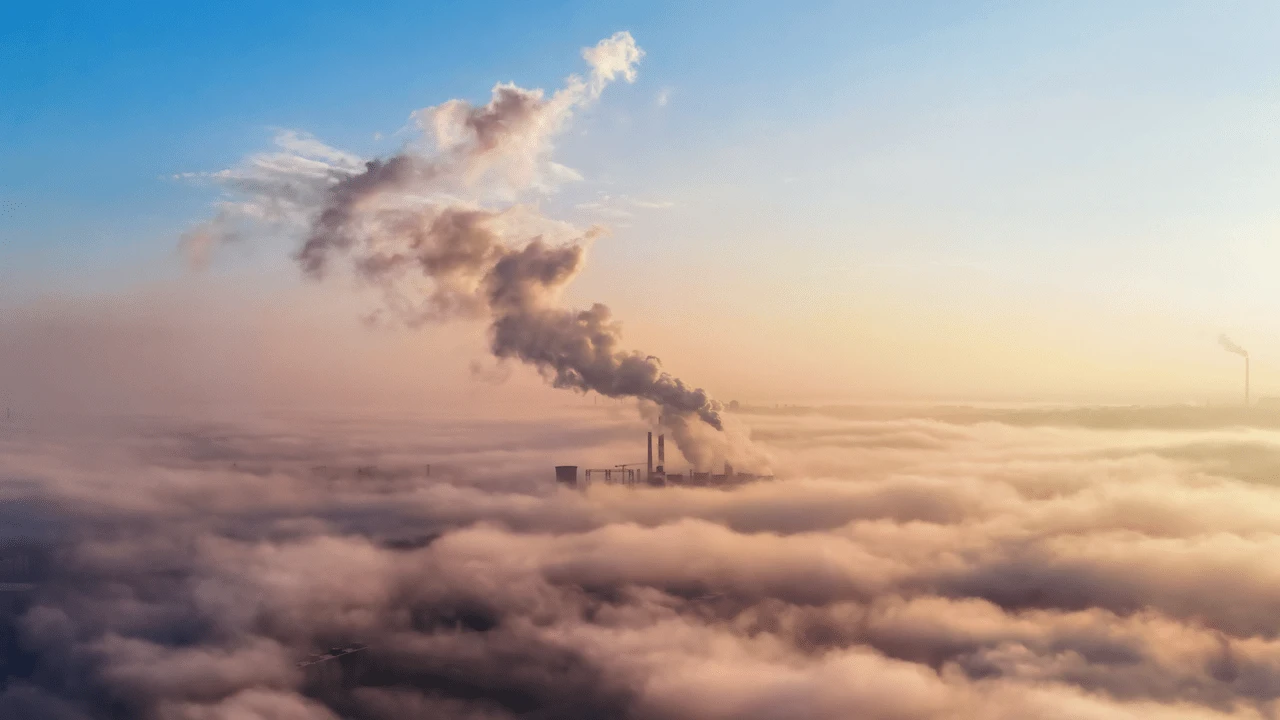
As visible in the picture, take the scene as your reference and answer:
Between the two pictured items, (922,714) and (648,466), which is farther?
(922,714)

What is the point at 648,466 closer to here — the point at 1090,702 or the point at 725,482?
the point at 725,482

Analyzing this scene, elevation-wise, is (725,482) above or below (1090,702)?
above

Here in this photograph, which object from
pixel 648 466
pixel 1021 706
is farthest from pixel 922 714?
pixel 648 466

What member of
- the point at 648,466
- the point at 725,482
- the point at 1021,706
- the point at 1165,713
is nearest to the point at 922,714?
the point at 1021,706

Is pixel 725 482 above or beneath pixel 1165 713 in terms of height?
above

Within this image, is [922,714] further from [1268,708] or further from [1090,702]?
[1268,708]

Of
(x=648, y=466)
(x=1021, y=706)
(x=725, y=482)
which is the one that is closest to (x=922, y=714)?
(x=1021, y=706)

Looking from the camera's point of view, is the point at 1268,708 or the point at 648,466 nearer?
the point at 648,466

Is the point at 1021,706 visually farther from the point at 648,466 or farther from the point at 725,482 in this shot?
the point at 648,466
